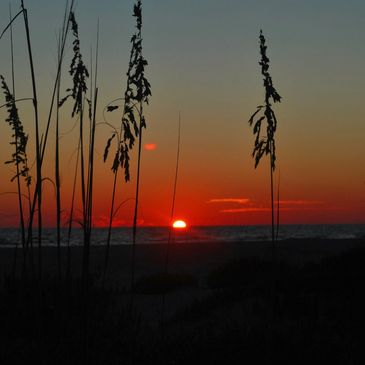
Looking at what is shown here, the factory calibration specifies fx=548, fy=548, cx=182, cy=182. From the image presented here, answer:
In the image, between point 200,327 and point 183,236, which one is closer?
point 200,327

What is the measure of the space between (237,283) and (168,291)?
5.78 feet

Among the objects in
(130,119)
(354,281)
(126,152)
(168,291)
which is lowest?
(168,291)

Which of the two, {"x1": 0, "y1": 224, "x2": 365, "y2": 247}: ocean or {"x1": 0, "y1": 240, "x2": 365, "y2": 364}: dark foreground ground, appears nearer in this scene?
{"x1": 0, "y1": 240, "x2": 365, "y2": 364}: dark foreground ground

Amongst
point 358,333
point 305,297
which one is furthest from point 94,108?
point 305,297

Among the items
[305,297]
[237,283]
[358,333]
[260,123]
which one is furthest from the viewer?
[237,283]

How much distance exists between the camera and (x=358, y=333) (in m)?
6.30

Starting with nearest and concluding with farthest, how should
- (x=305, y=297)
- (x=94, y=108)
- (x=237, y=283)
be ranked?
(x=94, y=108)
(x=305, y=297)
(x=237, y=283)

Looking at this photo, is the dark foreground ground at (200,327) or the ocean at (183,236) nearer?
the dark foreground ground at (200,327)

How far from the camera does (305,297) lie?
8.01m

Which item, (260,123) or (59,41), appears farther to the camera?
(260,123)

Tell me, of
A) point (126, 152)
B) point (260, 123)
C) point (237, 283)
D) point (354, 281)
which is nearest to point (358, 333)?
point (354, 281)

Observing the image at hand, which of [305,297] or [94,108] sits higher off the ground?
[94,108]

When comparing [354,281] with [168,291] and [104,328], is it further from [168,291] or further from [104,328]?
[168,291]

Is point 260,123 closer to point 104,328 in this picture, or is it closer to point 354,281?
point 104,328
